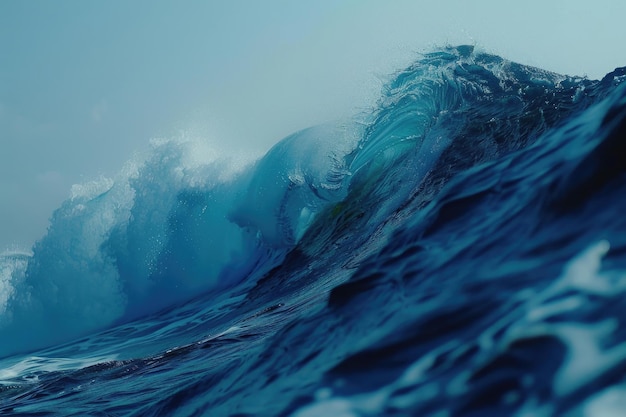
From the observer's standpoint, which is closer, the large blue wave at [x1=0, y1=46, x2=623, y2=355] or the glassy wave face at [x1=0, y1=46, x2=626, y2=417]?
the glassy wave face at [x1=0, y1=46, x2=626, y2=417]

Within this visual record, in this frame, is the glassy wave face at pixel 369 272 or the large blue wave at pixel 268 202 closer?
the glassy wave face at pixel 369 272

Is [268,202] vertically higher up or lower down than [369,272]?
higher up

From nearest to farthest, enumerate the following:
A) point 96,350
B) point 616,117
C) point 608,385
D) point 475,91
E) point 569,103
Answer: point 608,385, point 616,117, point 569,103, point 96,350, point 475,91

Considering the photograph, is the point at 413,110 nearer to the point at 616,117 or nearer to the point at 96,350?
the point at 96,350

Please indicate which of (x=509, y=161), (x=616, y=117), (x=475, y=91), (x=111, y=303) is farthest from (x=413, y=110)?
(x=616, y=117)
